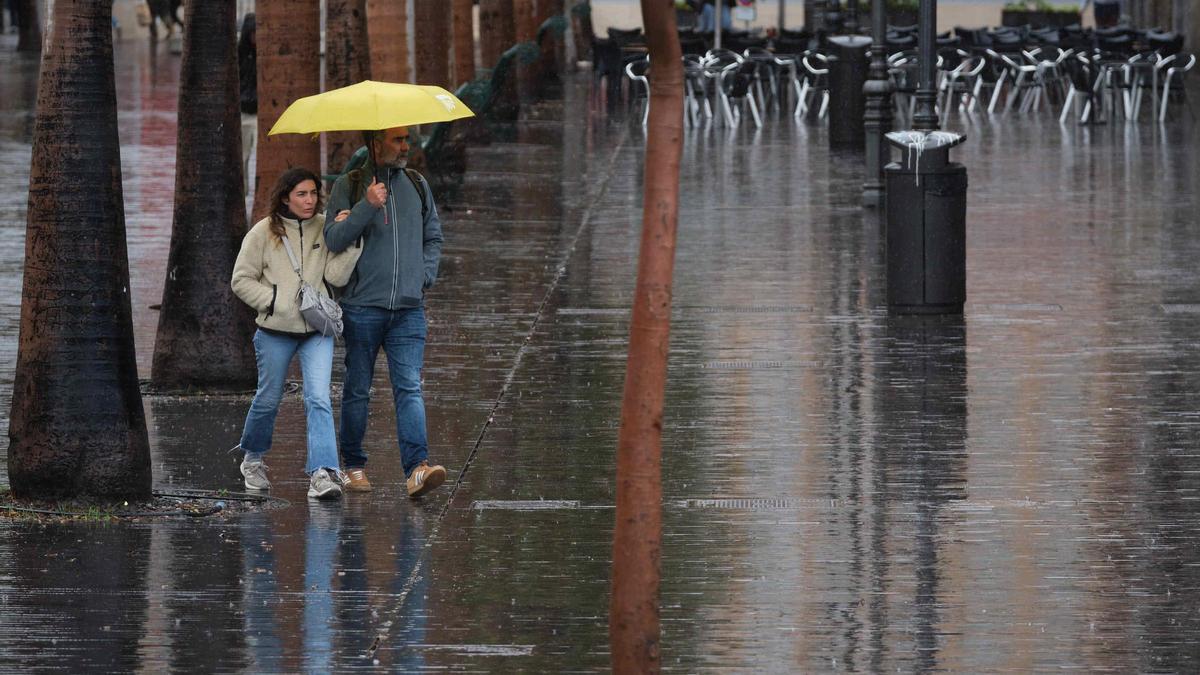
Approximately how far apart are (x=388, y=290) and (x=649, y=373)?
11.3 feet

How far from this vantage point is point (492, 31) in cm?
3008

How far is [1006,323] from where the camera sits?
549 inches

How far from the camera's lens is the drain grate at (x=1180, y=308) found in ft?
47.0

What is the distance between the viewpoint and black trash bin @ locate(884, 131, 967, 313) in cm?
1421

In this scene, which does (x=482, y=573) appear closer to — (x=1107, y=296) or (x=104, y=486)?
(x=104, y=486)

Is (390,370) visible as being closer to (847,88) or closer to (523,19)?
(847,88)

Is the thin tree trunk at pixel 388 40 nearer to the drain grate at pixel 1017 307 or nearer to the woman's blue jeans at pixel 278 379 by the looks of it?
the drain grate at pixel 1017 307

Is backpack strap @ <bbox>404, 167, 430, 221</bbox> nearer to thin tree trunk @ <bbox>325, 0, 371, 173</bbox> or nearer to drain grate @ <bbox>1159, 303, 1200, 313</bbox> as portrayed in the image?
drain grate @ <bbox>1159, 303, 1200, 313</bbox>

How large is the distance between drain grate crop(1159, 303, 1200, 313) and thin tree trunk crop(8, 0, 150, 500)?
7.75 m

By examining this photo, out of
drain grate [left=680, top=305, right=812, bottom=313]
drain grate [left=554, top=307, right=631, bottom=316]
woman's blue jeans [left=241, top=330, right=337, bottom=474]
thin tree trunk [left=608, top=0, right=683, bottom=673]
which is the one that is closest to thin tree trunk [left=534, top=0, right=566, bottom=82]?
drain grate [left=554, top=307, right=631, bottom=316]

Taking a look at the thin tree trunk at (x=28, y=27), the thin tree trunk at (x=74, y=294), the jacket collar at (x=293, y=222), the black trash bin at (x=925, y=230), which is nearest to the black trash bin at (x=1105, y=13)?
the thin tree trunk at (x=28, y=27)

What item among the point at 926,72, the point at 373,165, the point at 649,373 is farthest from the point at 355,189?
the point at 926,72

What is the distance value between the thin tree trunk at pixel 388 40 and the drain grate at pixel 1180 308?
7.99m

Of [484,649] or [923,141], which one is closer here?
[484,649]
